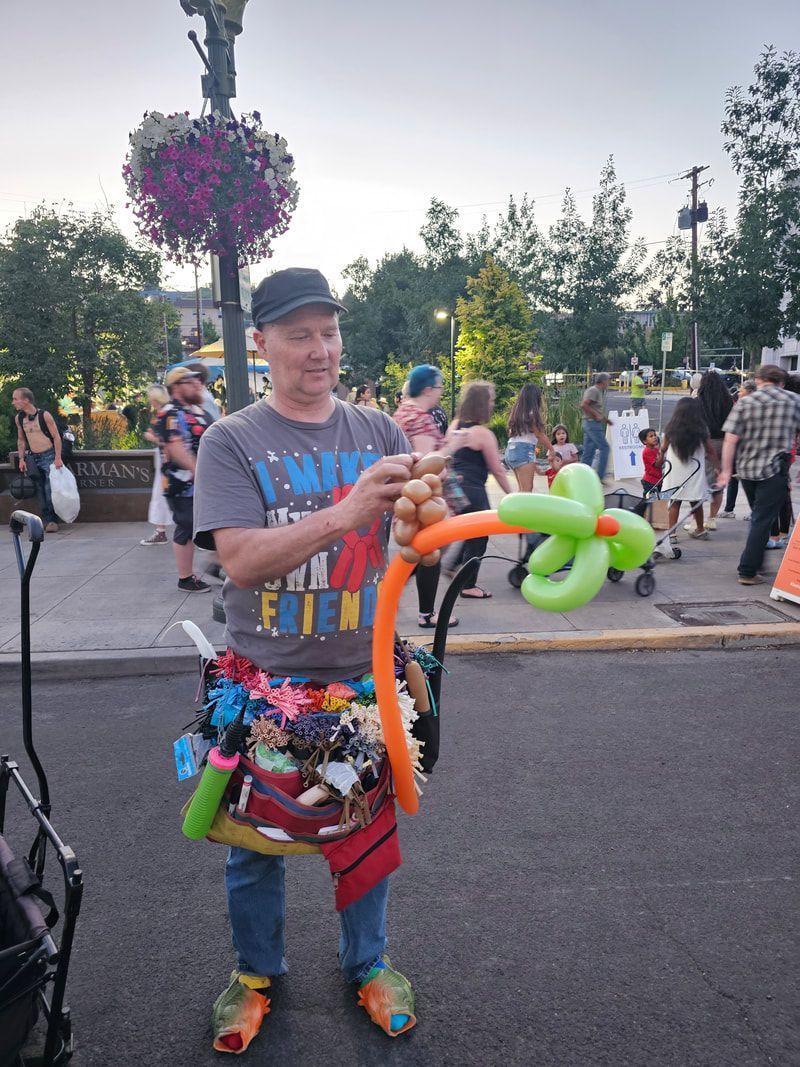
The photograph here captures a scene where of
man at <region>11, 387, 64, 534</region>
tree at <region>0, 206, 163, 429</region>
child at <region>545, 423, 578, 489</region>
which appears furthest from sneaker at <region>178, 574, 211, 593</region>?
tree at <region>0, 206, 163, 429</region>

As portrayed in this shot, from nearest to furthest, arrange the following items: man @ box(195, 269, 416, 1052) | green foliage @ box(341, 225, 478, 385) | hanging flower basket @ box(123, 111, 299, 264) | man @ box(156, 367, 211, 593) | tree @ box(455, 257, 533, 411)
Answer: man @ box(195, 269, 416, 1052), hanging flower basket @ box(123, 111, 299, 264), man @ box(156, 367, 211, 593), tree @ box(455, 257, 533, 411), green foliage @ box(341, 225, 478, 385)

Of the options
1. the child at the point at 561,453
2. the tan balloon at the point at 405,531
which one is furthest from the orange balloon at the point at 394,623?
the child at the point at 561,453

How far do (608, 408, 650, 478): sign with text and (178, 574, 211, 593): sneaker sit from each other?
314 inches

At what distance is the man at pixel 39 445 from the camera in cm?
901

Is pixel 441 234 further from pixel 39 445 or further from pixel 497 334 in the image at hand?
pixel 39 445

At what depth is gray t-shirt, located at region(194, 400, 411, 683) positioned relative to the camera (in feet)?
6.07

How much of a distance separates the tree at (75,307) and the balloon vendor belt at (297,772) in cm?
1558

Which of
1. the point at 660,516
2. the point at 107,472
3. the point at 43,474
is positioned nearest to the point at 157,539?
the point at 43,474

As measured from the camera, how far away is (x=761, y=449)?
6641 millimetres

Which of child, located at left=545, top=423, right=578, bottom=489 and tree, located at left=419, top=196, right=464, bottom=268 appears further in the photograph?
tree, located at left=419, top=196, right=464, bottom=268

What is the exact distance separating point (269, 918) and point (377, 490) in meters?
1.39

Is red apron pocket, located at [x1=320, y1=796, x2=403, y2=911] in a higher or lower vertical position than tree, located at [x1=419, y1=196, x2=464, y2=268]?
lower

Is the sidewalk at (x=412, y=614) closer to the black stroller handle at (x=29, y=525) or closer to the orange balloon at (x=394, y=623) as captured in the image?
the orange balloon at (x=394, y=623)

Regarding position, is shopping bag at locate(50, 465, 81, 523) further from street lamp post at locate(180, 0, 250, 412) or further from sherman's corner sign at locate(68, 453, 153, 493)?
street lamp post at locate(180, 0, 250, 412)
